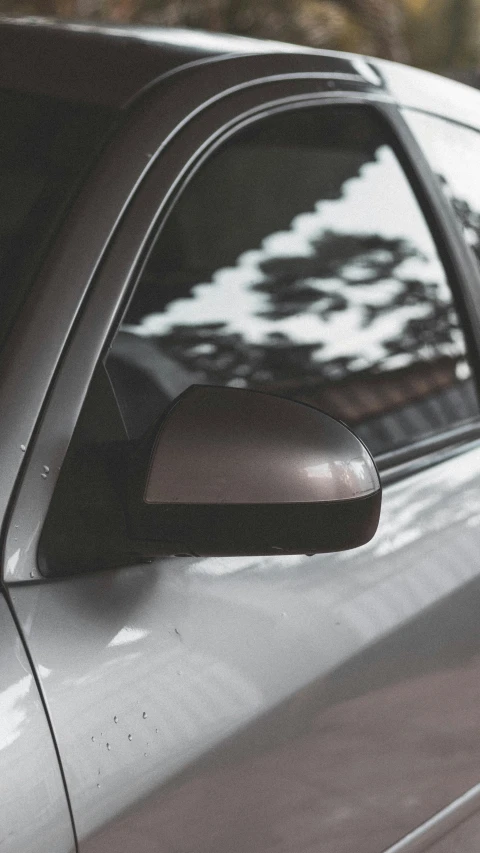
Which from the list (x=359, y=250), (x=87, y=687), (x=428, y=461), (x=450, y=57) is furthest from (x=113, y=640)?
(x=450, y=57)

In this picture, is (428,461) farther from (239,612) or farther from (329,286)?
(239,612)

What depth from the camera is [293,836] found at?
1260 millimetres

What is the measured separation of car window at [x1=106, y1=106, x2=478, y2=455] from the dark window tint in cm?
17

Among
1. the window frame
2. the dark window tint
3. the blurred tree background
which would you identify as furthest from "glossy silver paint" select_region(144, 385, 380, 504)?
the blurred tree background

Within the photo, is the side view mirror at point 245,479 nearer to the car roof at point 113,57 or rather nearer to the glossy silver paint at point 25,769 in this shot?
the glossy silver paint at point 25,769

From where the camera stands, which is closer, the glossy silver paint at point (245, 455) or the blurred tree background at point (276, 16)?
the glossy silver paint at point (245, 455)

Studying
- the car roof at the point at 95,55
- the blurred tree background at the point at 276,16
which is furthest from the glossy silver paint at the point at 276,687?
the blurred tree background at the point at 276,16

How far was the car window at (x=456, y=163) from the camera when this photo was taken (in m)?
1.82

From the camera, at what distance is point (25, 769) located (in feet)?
3.22

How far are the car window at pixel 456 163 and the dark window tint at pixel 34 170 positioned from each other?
0.67 meters

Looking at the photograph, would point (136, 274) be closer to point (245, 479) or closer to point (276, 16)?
point (245, 479)

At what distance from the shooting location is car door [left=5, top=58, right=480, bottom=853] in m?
1.09

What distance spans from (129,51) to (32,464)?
651 mm

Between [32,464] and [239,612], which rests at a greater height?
[32,464]
